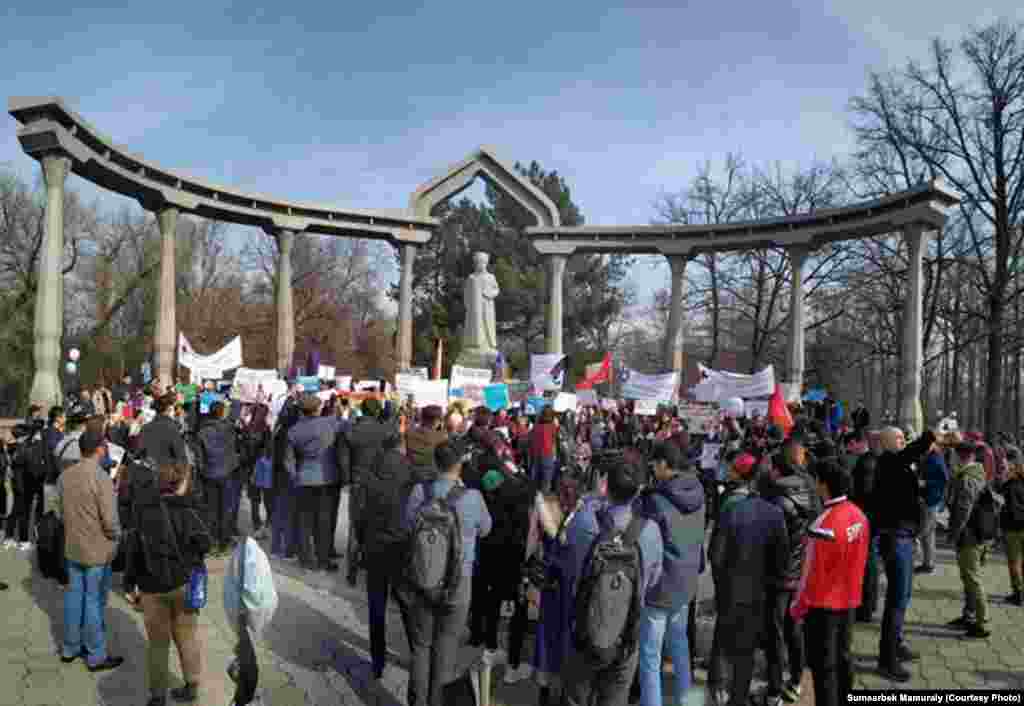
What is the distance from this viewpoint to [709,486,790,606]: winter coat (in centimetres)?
514

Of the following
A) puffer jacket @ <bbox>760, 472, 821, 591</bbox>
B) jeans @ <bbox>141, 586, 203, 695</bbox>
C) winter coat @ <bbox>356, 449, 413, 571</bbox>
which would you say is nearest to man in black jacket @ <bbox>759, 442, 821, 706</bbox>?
puffer jacket @ <bbox>760, 472, 821, 591</bbox>

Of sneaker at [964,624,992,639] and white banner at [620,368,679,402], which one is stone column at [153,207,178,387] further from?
sneaker at [964,624,992,639]

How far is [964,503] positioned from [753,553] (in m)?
3.84

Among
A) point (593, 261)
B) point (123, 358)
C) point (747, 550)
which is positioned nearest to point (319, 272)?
point (123, 358)

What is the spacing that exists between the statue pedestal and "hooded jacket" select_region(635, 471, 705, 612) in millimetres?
18110

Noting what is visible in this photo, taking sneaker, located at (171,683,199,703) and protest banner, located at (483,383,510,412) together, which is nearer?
sneaker, located at (171,683,199,703)

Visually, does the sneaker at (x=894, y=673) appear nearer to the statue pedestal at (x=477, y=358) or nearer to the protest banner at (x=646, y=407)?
the protest banner at (x=646, y=407)

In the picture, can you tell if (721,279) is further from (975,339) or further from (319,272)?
(319,272)

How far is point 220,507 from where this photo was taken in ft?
31.2

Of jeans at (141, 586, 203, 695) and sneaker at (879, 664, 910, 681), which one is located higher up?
jeans at (141, 586, 203, 695)

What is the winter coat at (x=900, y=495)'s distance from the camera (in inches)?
252

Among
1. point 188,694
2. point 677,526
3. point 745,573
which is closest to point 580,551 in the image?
point 677,526

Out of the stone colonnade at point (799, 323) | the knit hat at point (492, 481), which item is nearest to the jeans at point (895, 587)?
the knit hat at point (492, 481)

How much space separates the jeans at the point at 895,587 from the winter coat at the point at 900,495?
0.32ft
